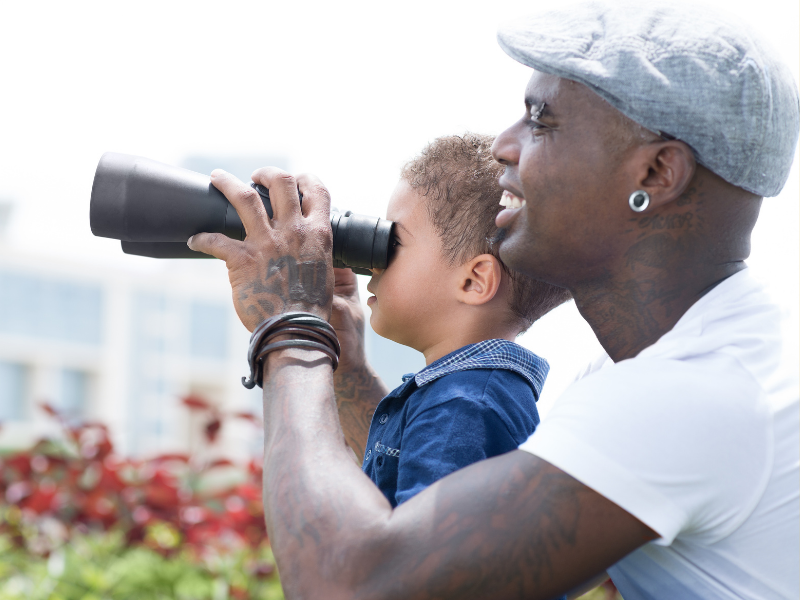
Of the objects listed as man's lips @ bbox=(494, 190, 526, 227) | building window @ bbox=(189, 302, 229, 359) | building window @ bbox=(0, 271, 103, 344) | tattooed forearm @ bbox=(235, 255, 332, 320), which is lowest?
building window @ bbox=(189, 302, 229, 359)

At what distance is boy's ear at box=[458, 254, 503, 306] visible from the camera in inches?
68.2

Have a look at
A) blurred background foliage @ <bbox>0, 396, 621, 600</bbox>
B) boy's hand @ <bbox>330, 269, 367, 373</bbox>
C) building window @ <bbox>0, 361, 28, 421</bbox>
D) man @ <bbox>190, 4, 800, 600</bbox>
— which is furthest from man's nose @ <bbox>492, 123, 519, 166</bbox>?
building window @ <bbox>0, 361, 28, 421</bbox>

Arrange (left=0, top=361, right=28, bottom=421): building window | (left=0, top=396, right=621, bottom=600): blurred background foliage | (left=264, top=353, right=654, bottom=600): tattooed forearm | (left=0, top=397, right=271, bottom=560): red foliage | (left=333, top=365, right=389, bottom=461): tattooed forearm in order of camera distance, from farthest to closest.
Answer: (left=0, top=361, right=28, bottom=421): building window
(left=0, top=397, right=271, bottom=560): red foliage
(left=0, top=396, right=621, bottom=600): blurred background foliage
(left=333, top=365, right=389, bottom=461): tattooed forearm
(left=264, top=353, right=654, bottom=600): tattooed forearm

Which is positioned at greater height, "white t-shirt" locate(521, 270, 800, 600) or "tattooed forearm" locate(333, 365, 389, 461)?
"white t-shirt" locate(521, 270, 800, 600)

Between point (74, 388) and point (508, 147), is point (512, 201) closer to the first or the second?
point (508, 147)

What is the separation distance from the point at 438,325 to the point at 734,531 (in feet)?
2.73

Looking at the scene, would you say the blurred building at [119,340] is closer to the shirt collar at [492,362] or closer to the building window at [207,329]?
the building window at [207,329]

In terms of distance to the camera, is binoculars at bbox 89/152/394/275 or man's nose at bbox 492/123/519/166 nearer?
man's nose at bbox 492/123/519/166

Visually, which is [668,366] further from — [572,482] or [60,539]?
[60,539]

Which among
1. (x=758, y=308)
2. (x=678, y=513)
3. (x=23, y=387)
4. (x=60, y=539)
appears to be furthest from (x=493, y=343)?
(x=23, y=387)

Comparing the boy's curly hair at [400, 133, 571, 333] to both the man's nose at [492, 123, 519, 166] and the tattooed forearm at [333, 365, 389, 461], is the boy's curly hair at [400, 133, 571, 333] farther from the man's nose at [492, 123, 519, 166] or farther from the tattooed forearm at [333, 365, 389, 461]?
the tattooed forearm at [333, 365, 389, 461]

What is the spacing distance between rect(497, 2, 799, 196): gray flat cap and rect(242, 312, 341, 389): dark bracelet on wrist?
0.58 metres

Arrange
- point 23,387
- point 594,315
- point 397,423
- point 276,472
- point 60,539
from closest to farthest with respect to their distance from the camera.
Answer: point 276,472 < point 594,315 < point 397,423 < point 60,539 < point 23,387

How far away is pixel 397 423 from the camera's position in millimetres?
1567
